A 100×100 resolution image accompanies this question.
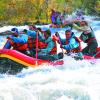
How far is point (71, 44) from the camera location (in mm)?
12828

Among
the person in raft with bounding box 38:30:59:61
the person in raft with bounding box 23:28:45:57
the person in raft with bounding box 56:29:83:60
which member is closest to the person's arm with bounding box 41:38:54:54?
the person in raft with bounding box 38:30:59:61

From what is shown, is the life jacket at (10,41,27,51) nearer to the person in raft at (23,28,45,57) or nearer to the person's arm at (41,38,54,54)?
the person in raft at (23,28,45,57)

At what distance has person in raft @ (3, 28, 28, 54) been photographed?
11700mm

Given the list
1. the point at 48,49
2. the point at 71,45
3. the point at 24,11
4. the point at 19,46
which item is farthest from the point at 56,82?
the point at 24,11

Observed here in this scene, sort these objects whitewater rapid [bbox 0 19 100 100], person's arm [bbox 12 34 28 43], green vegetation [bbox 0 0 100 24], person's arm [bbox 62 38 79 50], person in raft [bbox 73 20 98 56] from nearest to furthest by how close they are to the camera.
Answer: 1. whitewater rapid [bbox 0 19 100 100]
2. person's arm [bbox 12 34 28 43]
3. person's arm [bbox 62 38 79 50]
4. person in raft [bbox 73 20 98 56]
5. green vegetation [bbox 0 0 100 24]

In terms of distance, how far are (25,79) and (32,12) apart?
663 inches

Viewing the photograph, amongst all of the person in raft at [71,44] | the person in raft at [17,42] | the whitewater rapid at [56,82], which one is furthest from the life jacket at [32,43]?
the person in raft at [71,44]

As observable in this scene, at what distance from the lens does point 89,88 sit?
1067 centimetres

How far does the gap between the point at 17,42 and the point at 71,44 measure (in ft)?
5.85

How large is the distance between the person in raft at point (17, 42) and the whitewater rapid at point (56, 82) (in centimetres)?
60

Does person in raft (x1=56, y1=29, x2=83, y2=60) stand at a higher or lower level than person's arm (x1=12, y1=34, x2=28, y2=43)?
higher

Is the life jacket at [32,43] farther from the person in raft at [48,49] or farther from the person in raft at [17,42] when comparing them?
the person in raft at [17,42]

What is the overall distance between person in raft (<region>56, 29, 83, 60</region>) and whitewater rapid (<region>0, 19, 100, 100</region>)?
184 mm

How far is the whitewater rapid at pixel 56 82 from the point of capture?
10.1 meters
